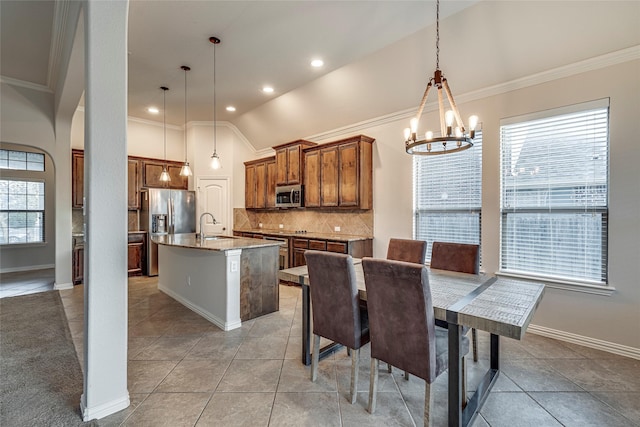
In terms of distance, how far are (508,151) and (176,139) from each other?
22.3 feet

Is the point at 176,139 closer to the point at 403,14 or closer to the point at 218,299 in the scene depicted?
the point at 218,299

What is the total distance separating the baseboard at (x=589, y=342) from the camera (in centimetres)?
272

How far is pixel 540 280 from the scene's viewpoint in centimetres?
323

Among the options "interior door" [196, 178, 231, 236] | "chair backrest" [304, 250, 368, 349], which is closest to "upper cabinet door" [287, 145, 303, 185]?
"interior door" [196, 178, 231, 236]

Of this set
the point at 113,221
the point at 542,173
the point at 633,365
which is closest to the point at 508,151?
the point at 542,173

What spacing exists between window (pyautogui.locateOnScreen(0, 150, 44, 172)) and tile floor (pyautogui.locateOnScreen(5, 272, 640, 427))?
17.4 ft

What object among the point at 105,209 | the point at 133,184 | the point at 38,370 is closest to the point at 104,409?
the point at 38,370

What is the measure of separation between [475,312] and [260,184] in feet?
18.3

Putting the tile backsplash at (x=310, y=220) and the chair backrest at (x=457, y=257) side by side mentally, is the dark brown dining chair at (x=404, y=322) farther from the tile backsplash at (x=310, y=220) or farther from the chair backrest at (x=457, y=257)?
the tile backsplash at (x=310, y=220)

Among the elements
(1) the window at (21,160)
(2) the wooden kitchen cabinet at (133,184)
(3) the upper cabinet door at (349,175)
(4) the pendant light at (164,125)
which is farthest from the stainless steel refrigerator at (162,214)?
(3) the upper cabinet door at (349,175)

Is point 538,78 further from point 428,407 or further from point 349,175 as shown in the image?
point 428,407

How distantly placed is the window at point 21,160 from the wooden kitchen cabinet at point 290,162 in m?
5.28

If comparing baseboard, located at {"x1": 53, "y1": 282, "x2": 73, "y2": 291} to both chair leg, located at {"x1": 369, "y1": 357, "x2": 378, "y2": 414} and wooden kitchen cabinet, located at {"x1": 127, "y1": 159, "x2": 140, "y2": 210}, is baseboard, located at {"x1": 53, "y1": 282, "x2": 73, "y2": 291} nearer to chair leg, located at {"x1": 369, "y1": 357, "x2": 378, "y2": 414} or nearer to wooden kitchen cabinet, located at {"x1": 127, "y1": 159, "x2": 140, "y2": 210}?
wooden kitchen cabinet, located at {"x1": 127, "y1": 159, "x2": 140, "y2": 210}

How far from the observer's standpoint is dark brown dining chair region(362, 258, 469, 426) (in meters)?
1.66
